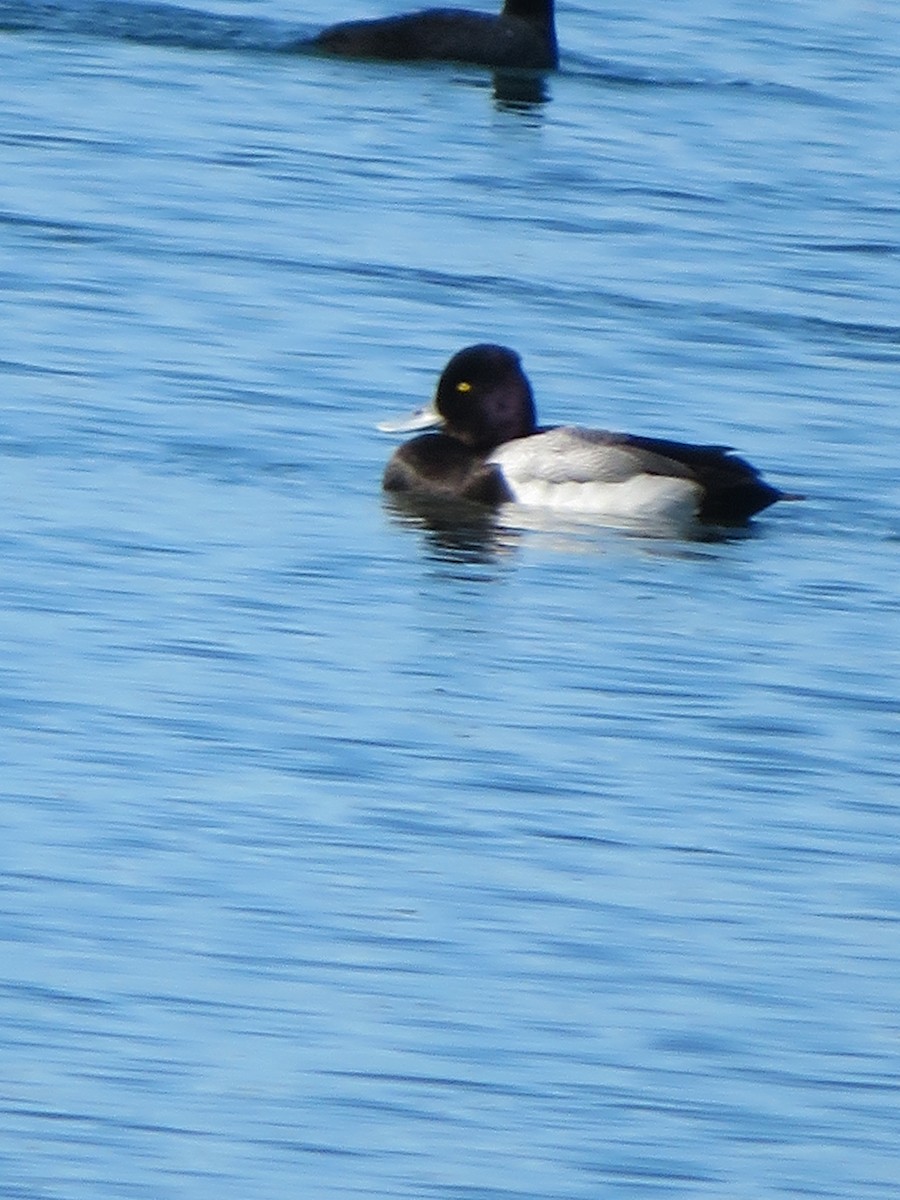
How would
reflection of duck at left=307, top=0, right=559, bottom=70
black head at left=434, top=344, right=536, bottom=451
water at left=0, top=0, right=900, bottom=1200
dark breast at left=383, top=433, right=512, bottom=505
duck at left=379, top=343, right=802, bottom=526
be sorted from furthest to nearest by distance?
reflection of duck at left=307, top=0, right=559, bottom=70 < black head at left=434, top=344, right=536, bottom=451 < dark breast at left=383, top=433, right=512, bottom=505 < duck at left=379, top=343, right=802, bottom=526 < water at left=0, top=0, right=900, bottom=1200

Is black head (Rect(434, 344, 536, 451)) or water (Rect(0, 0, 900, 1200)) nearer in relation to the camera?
water (Rect(0, 0, 900, 1200))

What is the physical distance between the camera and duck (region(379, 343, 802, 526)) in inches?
480

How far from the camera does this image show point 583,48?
984 inches

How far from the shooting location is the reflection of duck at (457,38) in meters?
23.0

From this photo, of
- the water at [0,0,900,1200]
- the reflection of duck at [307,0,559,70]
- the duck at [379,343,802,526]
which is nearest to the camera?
the water at [0,0,900,1200]

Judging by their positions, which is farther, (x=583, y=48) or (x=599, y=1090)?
(x=583, y=48)

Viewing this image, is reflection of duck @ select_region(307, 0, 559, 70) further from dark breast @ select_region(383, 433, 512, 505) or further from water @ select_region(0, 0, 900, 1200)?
dark breast @ select_region(383, 433, 512, 505)

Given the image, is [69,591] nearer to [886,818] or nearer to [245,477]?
[245,477]

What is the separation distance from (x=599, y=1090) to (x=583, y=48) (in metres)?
18.8

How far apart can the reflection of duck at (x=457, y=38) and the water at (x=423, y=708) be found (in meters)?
3.78

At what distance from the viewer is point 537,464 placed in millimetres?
12539

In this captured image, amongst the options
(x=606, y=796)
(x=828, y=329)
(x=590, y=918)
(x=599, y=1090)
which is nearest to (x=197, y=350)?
(x=828, y=329)

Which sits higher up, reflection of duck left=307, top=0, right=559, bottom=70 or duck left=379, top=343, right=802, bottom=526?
reflection of duck left=307, top=0, right=559, bottom=70

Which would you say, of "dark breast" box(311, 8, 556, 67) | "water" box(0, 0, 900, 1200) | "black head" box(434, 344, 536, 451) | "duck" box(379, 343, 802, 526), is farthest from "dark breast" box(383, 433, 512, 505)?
"dark breast" box(311, 8, 556, 67)
